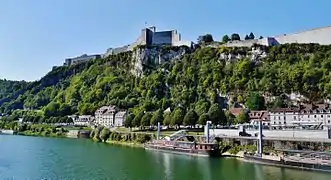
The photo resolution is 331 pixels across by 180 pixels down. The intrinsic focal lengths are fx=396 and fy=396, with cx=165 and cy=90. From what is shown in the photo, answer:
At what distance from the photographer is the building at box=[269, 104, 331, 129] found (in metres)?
50.5

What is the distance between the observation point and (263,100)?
210 ft

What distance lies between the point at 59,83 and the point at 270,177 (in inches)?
3892

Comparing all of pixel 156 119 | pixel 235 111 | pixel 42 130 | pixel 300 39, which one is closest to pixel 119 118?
pixel 156 119

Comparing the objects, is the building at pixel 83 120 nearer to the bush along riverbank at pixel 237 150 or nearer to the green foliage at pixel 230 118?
the green foliage at pixel 230 118

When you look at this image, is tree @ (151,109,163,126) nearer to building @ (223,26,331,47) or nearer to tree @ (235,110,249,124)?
tree @ (235,110,249,124)

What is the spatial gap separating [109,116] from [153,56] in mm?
21557

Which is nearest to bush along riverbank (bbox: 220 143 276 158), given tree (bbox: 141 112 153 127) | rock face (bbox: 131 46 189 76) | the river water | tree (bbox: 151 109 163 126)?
the river water

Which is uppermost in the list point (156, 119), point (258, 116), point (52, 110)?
point (52, 110)

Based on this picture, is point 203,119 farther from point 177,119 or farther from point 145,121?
point 145,121

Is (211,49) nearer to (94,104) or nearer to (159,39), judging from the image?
(159,39)

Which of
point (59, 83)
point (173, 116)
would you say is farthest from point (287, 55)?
point (59, 83)

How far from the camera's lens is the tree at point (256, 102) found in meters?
63.1

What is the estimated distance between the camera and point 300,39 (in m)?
74.6

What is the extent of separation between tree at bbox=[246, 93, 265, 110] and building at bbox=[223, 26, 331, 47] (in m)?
17.3
